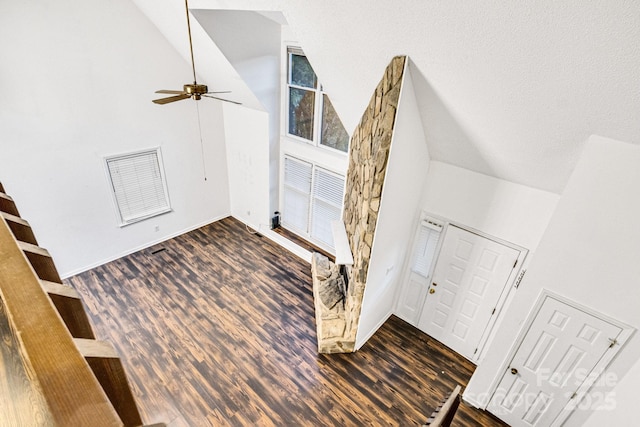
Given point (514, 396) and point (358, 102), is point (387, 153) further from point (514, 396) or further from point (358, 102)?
point (514, 396)

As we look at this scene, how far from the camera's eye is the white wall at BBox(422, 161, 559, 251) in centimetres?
392

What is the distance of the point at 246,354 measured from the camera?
483 cm

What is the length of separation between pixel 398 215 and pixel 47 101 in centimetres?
556

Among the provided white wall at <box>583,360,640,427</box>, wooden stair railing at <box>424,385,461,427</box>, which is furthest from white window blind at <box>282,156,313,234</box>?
white wall at <box>583,360,640,427</box>

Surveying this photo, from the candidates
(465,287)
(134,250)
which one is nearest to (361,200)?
(465,287)

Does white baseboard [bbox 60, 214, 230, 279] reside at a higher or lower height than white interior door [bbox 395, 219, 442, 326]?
lower

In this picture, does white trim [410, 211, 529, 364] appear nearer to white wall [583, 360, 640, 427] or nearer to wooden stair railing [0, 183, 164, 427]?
white wall [583, 360, 640, 427]

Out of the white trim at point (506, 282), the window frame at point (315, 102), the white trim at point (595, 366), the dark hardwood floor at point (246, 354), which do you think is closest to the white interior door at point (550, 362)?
the white trim at point (595, 366)

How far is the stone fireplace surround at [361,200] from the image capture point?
3484 millimetres

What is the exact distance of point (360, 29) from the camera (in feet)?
10.1

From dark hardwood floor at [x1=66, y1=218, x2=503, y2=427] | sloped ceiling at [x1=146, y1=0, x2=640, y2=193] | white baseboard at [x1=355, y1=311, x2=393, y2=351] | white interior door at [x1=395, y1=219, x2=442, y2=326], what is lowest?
dark hardwood floor at [x1=66, y1=218, x2=503, y2=427]

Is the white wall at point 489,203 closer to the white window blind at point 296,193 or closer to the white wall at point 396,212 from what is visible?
the white wall at point 396,212

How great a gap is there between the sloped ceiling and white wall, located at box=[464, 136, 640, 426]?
0.24 m

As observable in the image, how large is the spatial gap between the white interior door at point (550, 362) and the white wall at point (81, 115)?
6763 mm
